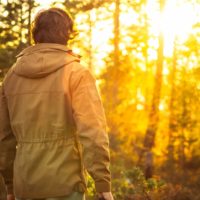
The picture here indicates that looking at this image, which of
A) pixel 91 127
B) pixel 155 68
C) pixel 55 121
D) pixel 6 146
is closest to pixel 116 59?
pixel 155 68

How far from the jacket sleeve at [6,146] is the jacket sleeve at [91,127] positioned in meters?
0.69

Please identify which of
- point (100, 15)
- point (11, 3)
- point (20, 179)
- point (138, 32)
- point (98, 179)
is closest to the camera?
point (98, 179)

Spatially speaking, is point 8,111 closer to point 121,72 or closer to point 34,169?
point 34,169

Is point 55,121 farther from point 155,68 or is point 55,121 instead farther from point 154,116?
point 155,68

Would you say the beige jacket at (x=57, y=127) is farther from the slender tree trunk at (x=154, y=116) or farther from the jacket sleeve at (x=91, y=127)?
the slender tree trunk at (x=154, y=116)

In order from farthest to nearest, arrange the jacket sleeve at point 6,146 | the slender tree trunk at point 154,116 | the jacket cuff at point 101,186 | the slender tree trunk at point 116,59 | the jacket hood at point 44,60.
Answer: the slender tree trunk at point 116,59
the slender tree trunk at point 154,116
the jacket sleeve at point 6,146
the jacket hood at point 44,60
the jacket cuff at point 101,186

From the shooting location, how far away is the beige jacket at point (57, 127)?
3510mm

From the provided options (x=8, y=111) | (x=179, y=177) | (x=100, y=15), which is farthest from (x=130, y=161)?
(x=8, y=111)

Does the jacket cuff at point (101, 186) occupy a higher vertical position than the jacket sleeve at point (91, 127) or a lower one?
lower

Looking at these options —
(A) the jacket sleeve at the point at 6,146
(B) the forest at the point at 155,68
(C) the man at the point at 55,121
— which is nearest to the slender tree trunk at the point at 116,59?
(B) the forest at the point at 155,68

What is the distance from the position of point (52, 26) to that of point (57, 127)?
0.70 metres

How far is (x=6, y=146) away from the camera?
408cm

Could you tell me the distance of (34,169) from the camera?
3676 millimetres

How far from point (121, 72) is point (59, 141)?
77.9ft
